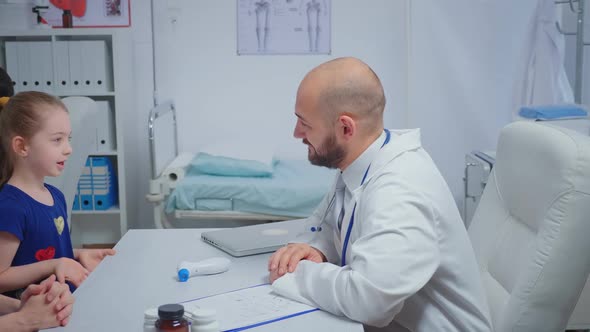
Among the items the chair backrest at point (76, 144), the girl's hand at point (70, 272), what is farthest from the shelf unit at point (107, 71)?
the girl's hand at point (70, 272)

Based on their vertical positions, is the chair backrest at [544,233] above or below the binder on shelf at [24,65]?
below

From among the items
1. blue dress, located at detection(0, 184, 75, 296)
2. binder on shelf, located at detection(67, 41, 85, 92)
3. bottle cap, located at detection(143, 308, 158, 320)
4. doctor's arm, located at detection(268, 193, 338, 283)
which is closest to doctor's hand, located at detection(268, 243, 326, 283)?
doctor's arm, located at detection(268, 193, 338, 283)

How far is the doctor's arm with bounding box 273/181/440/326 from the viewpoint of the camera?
1229mm

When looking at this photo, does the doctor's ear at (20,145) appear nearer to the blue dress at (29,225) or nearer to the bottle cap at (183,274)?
the blue dress at (29,225)

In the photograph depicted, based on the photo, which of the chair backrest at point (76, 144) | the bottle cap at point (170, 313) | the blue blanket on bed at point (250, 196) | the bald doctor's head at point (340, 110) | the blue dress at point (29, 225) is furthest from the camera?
the blue blanket on bed at point (250, 196)

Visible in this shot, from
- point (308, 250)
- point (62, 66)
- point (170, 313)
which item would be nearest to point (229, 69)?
point (62, 66)

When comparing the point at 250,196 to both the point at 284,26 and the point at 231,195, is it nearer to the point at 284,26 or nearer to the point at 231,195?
the point at 231,195

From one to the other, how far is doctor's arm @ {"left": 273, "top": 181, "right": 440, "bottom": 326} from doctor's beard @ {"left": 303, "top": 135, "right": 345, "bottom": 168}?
0.17 m

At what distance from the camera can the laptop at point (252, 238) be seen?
1.70 metres

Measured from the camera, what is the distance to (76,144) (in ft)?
7.47

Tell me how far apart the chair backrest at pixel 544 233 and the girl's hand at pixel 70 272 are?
0.95 metres

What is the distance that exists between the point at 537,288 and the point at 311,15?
2.84m

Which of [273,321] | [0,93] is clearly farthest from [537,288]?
[0,93]

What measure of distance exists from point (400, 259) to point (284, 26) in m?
2.89
